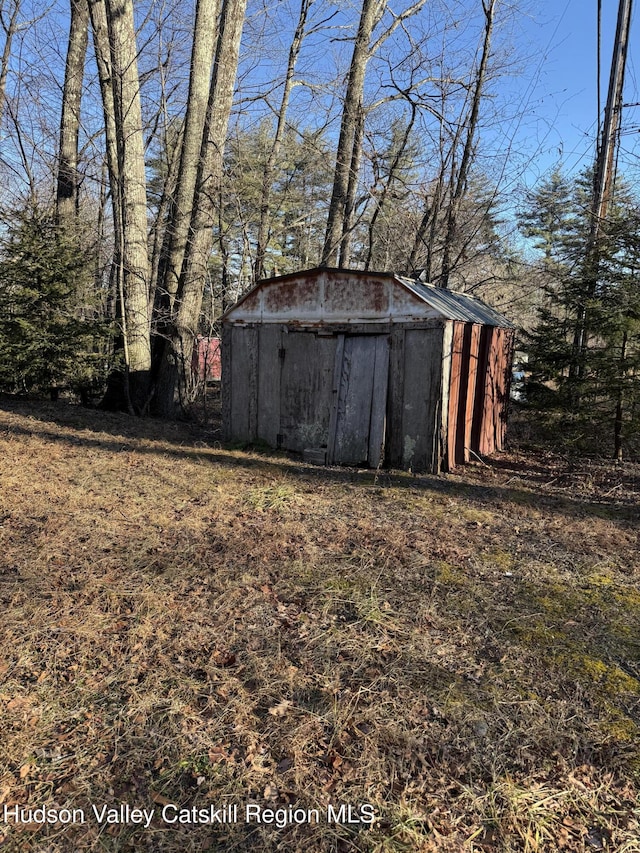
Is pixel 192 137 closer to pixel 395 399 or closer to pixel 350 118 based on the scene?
pixel 350 118

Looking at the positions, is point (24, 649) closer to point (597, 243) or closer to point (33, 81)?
point (597, 243)

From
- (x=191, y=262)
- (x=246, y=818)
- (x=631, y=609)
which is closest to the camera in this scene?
(x=246, y=818)

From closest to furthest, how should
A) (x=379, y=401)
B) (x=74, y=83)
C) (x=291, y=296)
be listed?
(x=379, y=401)
(x=291, y=296)
(x=74, y=83)

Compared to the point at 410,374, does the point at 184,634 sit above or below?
below

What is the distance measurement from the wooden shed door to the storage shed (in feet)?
0.05

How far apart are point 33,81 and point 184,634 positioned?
15824 millimetres

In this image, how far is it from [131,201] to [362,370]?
6484 millimetres

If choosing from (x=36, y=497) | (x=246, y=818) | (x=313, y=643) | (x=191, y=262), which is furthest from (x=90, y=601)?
(x=191, y=262)

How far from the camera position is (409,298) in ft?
24.0

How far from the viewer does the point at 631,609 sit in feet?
12.5

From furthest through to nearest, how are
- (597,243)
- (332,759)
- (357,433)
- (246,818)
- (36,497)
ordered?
1. (597,243)
2. (357,433)
3. (36,497)
4. (332,759)
5. (246,818)

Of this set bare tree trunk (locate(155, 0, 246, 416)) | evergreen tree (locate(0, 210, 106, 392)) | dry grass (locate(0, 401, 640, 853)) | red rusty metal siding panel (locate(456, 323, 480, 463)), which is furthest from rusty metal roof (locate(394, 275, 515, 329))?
evergreen tree (locate(0, 210, 106, 392))

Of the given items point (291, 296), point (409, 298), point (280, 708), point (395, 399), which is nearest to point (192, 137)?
point (291, 296)

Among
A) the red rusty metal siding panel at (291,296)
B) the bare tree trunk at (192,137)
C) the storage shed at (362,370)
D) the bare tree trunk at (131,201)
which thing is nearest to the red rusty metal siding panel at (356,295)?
the storage shed at (362,370)
